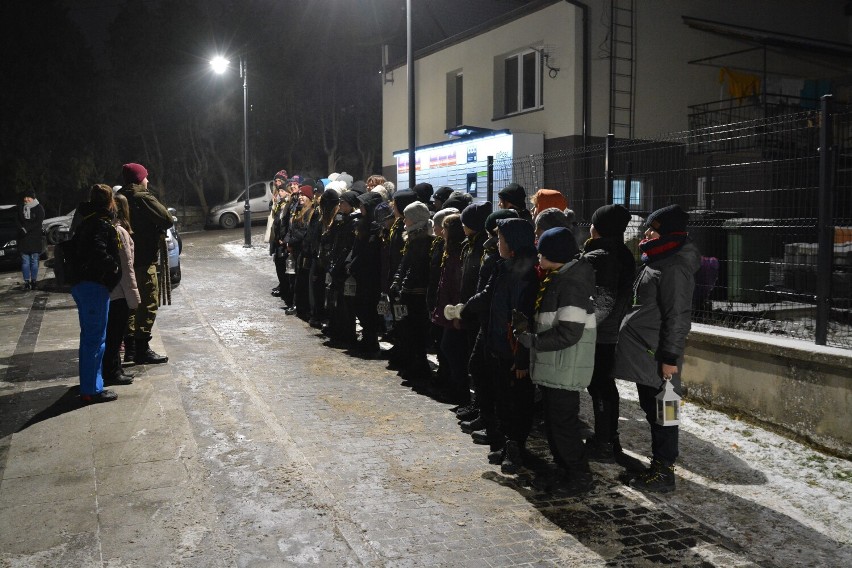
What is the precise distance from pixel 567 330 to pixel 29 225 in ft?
43.5

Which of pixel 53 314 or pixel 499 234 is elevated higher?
pixel 499 234

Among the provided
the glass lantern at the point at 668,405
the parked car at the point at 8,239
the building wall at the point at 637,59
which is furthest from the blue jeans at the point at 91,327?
the parked car at the point at 8,239

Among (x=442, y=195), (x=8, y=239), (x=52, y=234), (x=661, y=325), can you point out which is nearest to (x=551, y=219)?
(x=661, y=325)

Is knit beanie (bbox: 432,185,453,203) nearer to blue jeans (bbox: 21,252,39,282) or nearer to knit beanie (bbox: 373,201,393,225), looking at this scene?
knit beanie (bbox: 373,201,393,225)

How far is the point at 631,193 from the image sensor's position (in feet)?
28.0

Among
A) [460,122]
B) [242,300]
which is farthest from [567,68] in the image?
[242,300]

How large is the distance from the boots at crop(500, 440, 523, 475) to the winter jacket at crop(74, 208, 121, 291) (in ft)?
13.0

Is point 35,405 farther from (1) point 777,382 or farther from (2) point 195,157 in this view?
(2) point 195,157

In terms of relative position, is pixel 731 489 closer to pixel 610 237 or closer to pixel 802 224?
pixel 610 237

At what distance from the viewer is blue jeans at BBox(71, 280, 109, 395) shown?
6.78m

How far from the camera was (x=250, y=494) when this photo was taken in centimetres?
492

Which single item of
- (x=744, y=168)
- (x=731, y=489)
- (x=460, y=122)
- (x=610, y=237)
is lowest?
(x=731, y=489)

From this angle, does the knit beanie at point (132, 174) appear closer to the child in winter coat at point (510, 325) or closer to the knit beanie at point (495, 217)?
the knit beanie at point (495, 217)

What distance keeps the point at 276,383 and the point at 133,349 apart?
2.11m
